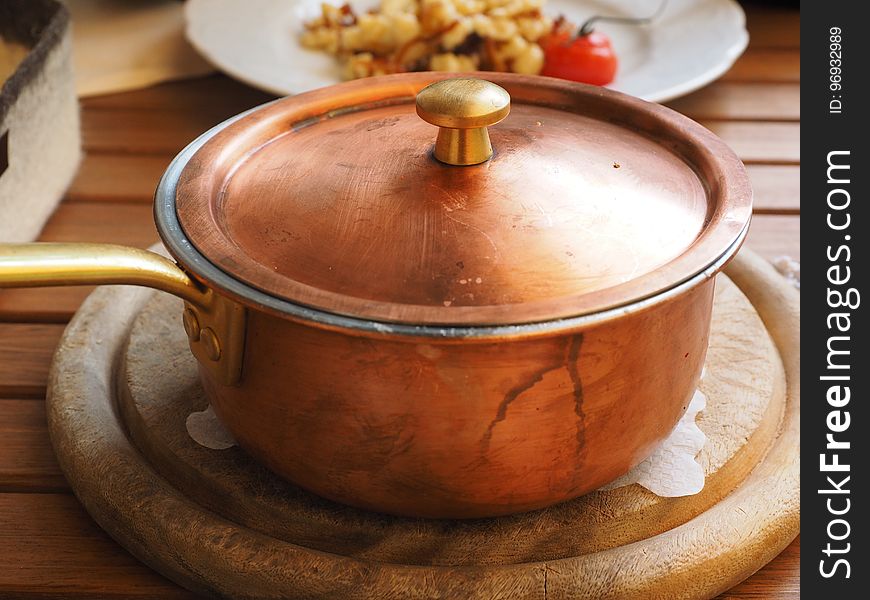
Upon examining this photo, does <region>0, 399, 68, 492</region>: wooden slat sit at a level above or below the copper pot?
below

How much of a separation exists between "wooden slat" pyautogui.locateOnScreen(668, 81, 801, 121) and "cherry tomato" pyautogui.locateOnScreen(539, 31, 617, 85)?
0.42ft

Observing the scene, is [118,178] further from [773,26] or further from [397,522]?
[773,26]

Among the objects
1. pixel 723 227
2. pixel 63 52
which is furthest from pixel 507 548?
pixel 63 52

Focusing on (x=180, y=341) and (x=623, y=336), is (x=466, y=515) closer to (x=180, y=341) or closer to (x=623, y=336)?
(x=623, y=336)

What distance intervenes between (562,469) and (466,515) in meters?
0.09

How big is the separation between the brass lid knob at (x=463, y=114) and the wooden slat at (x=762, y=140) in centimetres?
79

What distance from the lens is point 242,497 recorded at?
0.84 metres

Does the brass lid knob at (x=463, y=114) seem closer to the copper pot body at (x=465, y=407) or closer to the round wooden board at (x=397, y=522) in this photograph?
the copper pot body at (x=465, y=407)

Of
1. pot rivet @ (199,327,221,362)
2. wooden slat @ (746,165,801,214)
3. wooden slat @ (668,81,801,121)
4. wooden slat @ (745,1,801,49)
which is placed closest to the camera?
pot rivet @ (199,327,221,362)

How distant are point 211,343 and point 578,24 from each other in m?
1.25

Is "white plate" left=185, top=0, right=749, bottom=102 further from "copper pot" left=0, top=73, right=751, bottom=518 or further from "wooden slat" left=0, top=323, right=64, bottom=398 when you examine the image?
"copper pot" left=0, top=73, right=751, bottom=518

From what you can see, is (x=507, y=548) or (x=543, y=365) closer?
(x=543, y=365)

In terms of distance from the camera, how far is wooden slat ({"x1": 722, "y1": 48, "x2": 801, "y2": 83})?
5.73 feet

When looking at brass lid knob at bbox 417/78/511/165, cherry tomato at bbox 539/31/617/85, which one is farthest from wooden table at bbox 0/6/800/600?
brass lid knob at bbox 417/78/511/165
